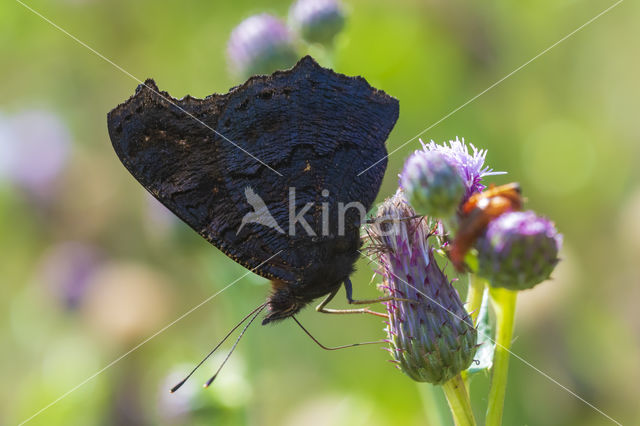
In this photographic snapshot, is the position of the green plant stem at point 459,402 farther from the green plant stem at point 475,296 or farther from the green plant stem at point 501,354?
the green plant stem at point 475,296

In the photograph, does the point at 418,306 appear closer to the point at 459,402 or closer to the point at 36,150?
the point at 459,402

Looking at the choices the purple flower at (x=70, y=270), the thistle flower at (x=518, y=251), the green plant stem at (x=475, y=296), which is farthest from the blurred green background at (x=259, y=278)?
the thistle flower at (x=518, y=251)

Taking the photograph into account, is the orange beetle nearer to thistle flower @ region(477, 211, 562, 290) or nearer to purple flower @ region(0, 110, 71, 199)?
thistle flower @ region(477, 211, 562, 290)

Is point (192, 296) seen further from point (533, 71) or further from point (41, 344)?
point (533, 71)

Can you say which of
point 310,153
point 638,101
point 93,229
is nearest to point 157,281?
point 93,229

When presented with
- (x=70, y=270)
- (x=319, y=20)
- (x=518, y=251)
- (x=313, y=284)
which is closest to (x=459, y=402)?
(x=518, y=251)

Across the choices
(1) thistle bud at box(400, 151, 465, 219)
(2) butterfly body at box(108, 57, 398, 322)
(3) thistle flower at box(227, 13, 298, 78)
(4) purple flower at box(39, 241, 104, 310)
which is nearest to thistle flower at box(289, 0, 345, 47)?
(3) thistle flower at box(227, 13, 298, 78)
